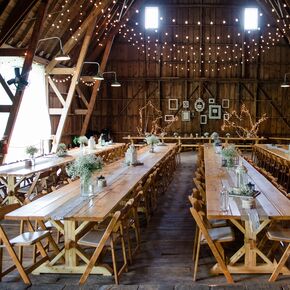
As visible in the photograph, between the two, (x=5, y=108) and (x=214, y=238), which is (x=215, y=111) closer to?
(x=5, y=108)

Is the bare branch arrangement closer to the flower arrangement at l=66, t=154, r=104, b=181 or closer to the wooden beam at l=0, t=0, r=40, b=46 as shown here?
the wooden beam at l=0, t=0, r=40, b=46

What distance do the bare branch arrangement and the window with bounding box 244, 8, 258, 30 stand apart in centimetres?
355

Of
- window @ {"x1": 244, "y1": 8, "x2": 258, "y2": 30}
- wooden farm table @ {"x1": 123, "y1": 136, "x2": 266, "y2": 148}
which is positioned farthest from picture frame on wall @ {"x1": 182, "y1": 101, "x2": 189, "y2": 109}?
window @ {"x1": 244, "y1": 8, "x2": 258, "y2": 30}

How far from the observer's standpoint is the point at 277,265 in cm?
443

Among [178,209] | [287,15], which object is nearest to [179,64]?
[287,15]

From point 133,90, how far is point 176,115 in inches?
89.3

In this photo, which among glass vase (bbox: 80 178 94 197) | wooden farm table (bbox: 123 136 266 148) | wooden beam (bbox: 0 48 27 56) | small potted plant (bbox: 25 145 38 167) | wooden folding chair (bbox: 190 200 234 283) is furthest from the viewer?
wooden farm table (bbox: 123 136 266 148)

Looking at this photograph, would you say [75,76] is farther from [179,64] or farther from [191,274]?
[191,274]

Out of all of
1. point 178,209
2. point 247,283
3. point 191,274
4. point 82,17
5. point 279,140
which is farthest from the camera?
point 279,140

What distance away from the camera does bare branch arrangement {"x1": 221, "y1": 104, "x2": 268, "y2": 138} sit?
62.0ft

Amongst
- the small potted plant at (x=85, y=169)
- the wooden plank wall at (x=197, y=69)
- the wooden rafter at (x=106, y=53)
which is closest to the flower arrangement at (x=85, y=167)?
the small potted plant at (x=85, y=169)

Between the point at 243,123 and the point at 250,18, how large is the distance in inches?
185

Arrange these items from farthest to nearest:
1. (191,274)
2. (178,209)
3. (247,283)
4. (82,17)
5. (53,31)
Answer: (82,17)
(53,31)
(178,209)
(191,274)
(247,283)

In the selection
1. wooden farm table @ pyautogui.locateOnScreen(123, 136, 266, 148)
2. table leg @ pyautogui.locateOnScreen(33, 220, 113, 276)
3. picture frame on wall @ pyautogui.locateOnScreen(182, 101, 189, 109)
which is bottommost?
table leg @ pyautogui.locateOnScreen(33, 220, 113, 276)
